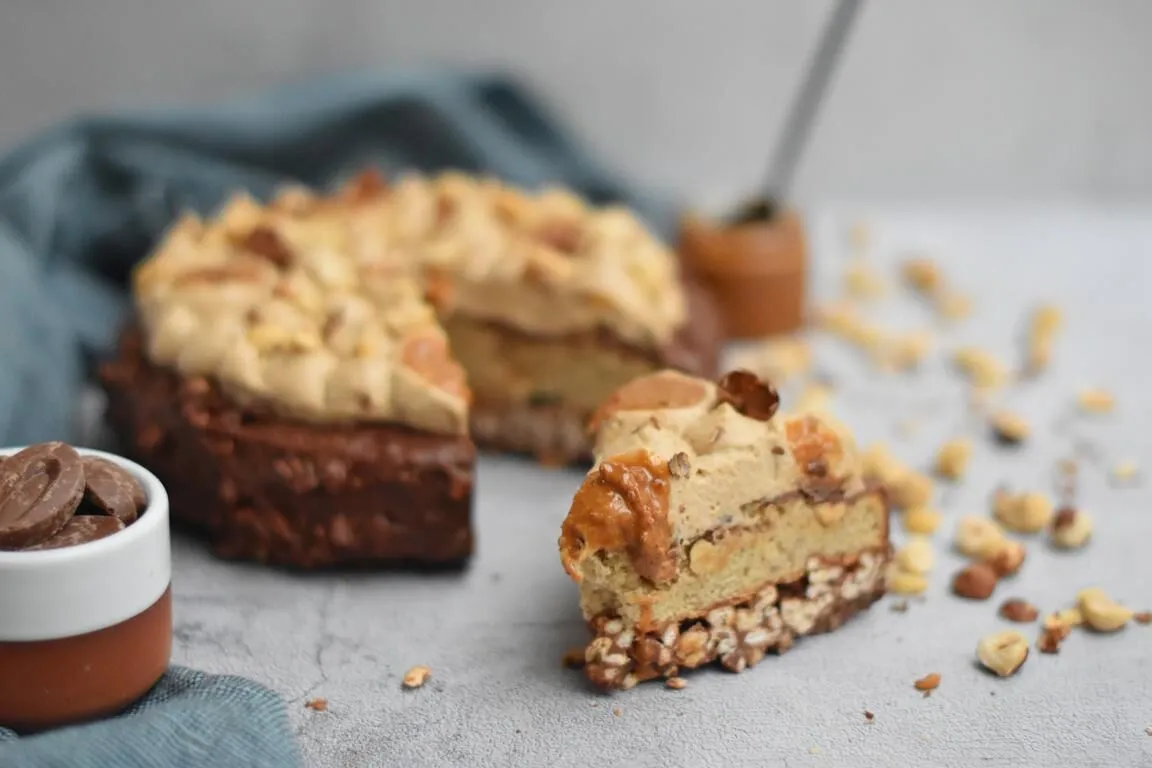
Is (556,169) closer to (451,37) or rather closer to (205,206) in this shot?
(451,37)

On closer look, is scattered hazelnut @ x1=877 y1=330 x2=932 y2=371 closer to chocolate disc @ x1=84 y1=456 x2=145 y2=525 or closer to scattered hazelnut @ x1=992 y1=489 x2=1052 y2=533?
scattered hazelnut @ x1=992 y1=489 x2=1052 y2=533

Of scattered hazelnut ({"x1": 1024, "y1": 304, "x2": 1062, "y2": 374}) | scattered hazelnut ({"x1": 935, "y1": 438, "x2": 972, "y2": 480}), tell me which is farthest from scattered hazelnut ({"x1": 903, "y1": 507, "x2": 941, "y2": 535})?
scattered hazelnut ({"x1": 1024, "y1": 304, "x2": 1062, "y2": 374})

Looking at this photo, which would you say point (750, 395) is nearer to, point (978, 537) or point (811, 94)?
point (978, 537)

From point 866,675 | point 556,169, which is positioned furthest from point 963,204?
point 866,675

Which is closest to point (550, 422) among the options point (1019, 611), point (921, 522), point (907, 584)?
point (921, 522)

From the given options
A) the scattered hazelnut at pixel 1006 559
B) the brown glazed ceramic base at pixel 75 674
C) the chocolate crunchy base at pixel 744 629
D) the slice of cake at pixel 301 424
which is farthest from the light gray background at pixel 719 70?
the brown glazed ceramic base at pixel 75 674

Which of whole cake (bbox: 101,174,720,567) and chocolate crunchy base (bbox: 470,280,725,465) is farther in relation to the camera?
chocolate crunchy base (bbox: 470,280,725,465)
